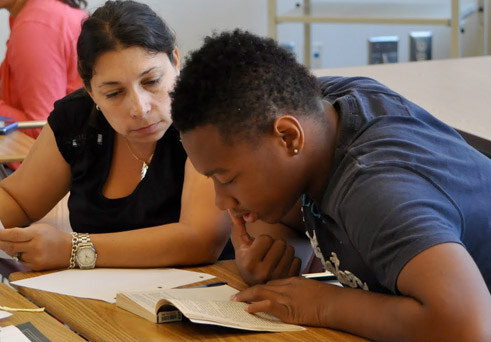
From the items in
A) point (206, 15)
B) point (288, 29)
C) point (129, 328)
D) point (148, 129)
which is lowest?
point (129, 328)

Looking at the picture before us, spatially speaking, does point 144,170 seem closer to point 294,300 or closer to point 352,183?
point 294,300

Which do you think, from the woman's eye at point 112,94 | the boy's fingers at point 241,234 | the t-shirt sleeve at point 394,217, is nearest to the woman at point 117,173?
the woman's eye at point 112,94

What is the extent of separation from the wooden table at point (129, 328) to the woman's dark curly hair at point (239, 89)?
0.30 meters

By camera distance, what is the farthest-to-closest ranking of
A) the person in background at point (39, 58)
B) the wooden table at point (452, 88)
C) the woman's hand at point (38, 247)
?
the person in background at point (39, 58), the wooden table at point (452, 88), the woman's hand at point (38, 247)

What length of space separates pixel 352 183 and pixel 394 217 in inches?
4.3

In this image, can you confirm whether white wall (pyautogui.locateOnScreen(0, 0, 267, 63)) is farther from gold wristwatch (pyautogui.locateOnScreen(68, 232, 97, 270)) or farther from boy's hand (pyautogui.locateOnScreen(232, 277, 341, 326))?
boy's hand (pyautogui.locateOnScreen(232, 277, 341, 326))

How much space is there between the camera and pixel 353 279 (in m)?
1.30

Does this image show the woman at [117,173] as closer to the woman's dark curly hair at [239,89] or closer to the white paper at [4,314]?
the white paper at [4,314]

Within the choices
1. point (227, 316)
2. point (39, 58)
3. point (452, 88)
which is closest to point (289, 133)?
point (227, 316)

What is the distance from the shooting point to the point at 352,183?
118 centimetres

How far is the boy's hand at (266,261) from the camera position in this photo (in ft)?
4.81

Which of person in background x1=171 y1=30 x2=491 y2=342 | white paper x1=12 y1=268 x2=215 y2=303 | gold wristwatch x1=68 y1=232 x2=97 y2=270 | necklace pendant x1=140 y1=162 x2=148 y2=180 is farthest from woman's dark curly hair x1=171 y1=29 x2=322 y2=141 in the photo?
necklace pendant x1=140 y1=162 x2=148 y2=180

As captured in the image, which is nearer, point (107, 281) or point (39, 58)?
point (107, 281)

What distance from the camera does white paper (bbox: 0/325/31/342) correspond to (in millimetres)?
1238
